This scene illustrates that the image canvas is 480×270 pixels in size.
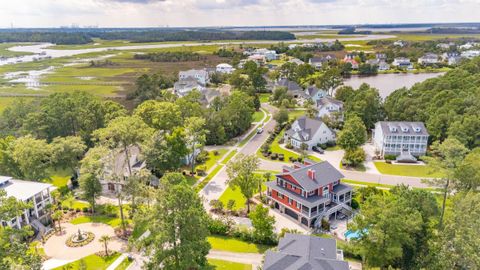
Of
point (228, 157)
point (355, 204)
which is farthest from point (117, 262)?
point (228, 157)

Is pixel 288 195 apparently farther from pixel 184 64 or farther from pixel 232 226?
pixel 184 64

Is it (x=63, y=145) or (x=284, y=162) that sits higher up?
(x=63, y=145)

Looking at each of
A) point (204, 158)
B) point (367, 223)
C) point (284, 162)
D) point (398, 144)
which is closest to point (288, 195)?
point (367, 223)

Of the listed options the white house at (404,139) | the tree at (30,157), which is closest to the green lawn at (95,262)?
the tree at (30,157)

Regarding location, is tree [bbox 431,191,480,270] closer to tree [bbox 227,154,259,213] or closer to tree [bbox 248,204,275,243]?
tree [bbox 248,204,275,243]

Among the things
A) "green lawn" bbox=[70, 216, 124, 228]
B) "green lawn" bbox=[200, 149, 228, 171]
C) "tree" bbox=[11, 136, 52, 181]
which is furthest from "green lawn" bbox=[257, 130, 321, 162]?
"tree" bbox=[11, 136, 52, 181]

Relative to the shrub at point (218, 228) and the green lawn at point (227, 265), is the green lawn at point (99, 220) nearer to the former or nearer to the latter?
the shrub at point (218, 228)
